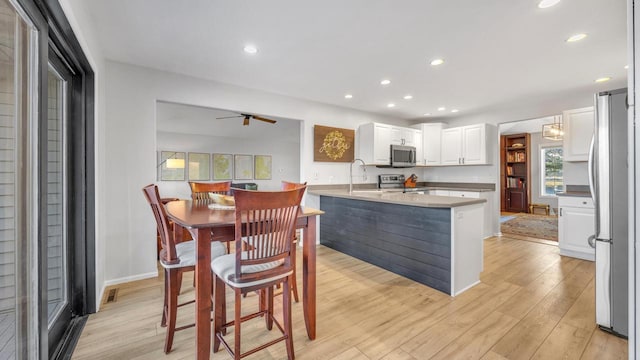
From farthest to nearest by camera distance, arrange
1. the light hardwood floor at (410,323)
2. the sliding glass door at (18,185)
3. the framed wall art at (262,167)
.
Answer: the framed wall art at (262,167)
the light hardwood floor at (410,323)
the sliding glass door at (18,185)

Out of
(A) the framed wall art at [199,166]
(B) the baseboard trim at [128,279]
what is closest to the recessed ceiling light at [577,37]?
(B) the baseboard trim at [128,279]

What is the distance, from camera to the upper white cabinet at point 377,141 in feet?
15.6

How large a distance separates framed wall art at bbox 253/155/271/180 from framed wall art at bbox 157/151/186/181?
76.4 inches

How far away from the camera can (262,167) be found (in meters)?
7.96

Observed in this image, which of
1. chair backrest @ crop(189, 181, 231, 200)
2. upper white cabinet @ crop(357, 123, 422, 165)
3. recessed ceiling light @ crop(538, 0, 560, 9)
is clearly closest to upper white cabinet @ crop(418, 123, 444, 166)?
upper white cabinet @ crop(357, 123, 422, 165)

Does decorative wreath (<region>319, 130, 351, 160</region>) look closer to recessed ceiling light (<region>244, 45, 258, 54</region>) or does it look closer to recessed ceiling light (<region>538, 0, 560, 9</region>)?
recessed ceiling light (<region>244, 45, 258, 54</region>)

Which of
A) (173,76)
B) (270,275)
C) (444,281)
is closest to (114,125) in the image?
(173,76)

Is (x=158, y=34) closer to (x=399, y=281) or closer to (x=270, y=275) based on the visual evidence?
(x=270, y=275)

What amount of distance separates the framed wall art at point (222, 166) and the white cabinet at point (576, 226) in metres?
6.94

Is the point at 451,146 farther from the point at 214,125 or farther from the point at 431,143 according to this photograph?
the point at 214,125

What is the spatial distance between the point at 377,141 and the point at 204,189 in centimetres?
308

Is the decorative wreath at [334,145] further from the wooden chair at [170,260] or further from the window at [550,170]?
the window at [550,170]

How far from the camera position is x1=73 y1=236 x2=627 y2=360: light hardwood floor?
1715 mm

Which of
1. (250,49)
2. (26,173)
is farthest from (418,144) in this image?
(26,173)
